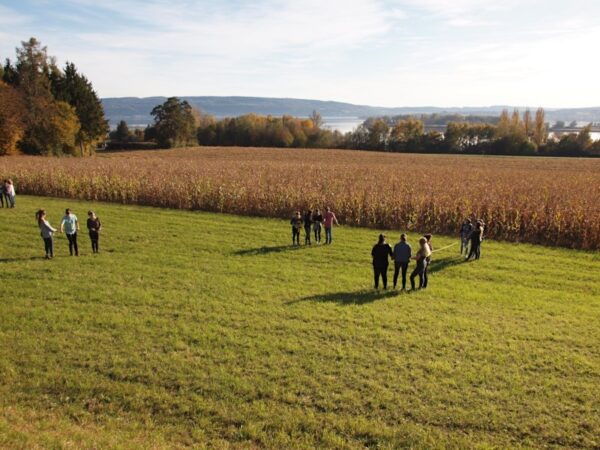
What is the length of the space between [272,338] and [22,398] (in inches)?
194

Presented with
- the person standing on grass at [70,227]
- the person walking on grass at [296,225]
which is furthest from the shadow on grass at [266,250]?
the person standing on grass at [70,227]

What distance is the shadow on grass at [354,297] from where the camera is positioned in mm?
13177

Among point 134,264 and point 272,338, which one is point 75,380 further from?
point 134,264

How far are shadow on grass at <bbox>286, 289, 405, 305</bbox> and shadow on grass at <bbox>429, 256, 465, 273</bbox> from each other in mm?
3062

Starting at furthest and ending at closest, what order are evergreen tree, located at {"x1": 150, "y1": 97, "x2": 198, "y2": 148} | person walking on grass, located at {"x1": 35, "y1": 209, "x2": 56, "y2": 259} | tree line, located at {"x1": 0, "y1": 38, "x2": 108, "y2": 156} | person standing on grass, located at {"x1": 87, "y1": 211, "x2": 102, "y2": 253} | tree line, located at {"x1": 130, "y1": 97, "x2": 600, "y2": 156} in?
1. evergreen tree, located at {"x1": 150, "y1": 97, "x2": 198, "y2": 148}
2. tree line, located at {"x1": 130, "y1": 97, "x2": 600, "y2": 156}
3. tree line, located at {"x1": 0, "y1": 38, "x2": 108, "y2": 156}
4. person standing on grass, located at {"x1": 87, "y1": 211, "x2": 102, "y2": 253}
5. person walking on grass, located at {"x1": 35, "y1": 209, "x2": 56, "y2": 259}

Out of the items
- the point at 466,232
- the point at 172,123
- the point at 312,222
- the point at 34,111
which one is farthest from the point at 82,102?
the point at 466,232

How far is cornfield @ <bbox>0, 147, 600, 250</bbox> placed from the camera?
70.3 feet

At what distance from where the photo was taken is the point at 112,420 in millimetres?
7898

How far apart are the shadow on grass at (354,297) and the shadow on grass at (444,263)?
306cm

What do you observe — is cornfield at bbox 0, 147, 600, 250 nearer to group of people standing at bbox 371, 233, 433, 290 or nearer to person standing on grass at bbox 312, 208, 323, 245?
person standing on grass at bbox 312, 208, 323, 245

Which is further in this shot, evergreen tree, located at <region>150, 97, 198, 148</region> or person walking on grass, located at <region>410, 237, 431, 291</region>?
evergreen tree, located at <region>150, 97, 198, 148</region>

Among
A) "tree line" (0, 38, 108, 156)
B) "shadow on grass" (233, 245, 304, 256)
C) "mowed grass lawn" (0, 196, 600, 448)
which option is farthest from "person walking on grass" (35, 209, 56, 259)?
"tree line" (0, 38, 108, 156)

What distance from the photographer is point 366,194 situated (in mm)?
25844

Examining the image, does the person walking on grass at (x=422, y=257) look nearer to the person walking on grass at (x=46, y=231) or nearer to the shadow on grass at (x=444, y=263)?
the shadow on grass at (x=444, y=263)
